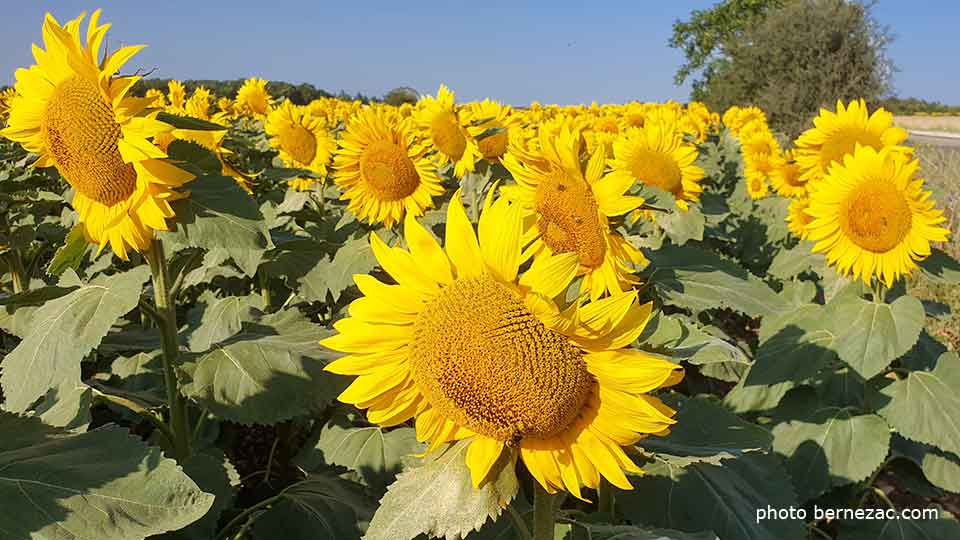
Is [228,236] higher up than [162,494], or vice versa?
[228,236]

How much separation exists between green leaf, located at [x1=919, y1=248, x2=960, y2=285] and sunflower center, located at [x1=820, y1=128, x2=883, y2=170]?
834mm

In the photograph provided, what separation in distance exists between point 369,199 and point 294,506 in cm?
188

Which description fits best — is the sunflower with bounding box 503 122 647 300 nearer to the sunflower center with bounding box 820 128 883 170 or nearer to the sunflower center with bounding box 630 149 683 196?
the sunflower center with bounding box 630 149 683 196

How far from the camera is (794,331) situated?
3006 mm

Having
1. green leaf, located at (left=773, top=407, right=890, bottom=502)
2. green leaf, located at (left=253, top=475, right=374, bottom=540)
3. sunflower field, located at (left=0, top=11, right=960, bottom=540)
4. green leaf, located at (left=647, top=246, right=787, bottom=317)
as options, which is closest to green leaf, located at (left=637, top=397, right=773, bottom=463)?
sunflower field, located at (left=0, top=11, right=960, bottom=540)

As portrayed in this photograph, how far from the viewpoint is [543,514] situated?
4.51 feet

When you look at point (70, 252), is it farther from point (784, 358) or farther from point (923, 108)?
point (923, 108)

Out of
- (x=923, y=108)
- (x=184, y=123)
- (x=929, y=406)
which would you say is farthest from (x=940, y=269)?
(x=923, y=108)

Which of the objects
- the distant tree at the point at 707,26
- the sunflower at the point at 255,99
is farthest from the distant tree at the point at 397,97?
the distant tree at the point at 707,26

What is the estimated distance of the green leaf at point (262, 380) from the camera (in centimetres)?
191

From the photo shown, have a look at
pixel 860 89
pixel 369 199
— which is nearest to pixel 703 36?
pixel 860 89

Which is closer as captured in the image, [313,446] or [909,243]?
[313,446]

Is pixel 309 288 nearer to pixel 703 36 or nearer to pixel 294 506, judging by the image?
pixel 294 506

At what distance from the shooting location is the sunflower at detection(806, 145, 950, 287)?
9.61 feet
